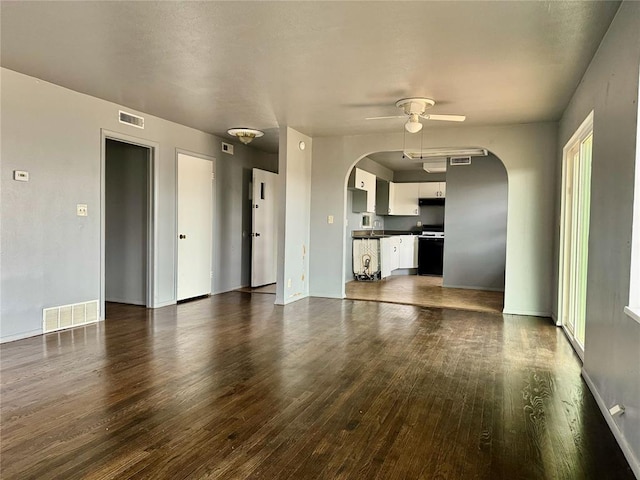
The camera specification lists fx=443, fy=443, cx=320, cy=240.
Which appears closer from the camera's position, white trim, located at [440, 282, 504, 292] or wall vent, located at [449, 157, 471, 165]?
white trim, located at [440, 282, 504, 292]

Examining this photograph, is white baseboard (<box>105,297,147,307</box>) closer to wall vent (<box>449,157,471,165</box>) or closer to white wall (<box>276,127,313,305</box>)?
white wall (<box>276,127,313,305</box>)

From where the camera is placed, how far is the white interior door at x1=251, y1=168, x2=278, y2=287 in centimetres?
754

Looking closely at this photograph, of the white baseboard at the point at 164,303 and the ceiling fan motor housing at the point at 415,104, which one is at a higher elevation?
the ceiling fan motor housing at the point at 415,104

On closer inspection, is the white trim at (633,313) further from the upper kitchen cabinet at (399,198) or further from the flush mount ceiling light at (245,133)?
the upper kitchen cabinet at (399,198)

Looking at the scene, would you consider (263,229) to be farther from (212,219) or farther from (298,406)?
(298,406)

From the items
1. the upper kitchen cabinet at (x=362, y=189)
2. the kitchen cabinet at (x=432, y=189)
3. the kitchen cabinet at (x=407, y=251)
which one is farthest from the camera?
the kitchen cabinet at (x=432, y=189)

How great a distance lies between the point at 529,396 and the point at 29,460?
9.42 ft

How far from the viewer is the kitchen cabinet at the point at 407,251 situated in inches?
385

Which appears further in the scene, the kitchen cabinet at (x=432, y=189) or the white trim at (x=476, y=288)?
the kitchen cabinet at (x=432, y=189)

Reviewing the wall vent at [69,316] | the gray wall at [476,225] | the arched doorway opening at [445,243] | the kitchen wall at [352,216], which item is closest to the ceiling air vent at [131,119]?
the wall vent at [69,316]

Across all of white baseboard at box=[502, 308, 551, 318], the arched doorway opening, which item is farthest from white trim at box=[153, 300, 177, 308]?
white baseboard at box=[502, 308, 551, 318]

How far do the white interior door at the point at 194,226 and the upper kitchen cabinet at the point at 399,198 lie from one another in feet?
15.1

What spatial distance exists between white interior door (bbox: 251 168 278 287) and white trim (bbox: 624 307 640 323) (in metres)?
5.95

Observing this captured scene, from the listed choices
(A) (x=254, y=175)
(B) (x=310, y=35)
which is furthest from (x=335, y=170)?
(B) (x=310, y=35)
